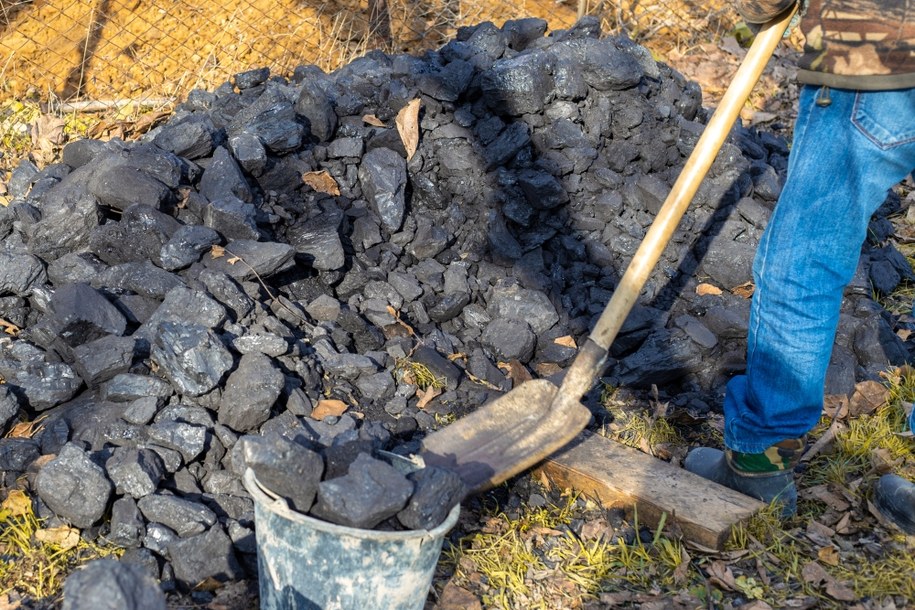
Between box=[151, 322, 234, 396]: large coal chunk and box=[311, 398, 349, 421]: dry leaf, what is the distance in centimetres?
38

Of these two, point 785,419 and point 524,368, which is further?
point 524,368

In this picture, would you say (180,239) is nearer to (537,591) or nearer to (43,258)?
(43,258)

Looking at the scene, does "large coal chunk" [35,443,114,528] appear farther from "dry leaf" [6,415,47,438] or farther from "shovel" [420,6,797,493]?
"shovel" [420,6,797,493]

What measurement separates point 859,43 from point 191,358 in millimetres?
2486

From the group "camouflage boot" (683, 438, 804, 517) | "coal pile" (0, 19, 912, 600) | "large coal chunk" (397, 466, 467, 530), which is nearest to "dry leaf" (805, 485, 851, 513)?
"camouflage boot" (683, 438, 804, 517)

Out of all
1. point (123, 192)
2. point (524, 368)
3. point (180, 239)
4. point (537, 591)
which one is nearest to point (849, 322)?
point (524, 368)

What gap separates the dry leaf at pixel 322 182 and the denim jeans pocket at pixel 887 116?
2.70 metres

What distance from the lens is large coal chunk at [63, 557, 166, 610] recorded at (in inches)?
77.4

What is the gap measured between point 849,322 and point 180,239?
327 centimetres

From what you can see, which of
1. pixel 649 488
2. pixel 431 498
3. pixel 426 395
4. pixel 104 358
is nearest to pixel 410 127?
pixel 426 395

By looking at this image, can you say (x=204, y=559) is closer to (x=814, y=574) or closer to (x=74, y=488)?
(x=74, y=488)

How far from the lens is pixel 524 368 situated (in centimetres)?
419

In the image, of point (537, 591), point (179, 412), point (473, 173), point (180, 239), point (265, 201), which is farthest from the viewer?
point (473, 173)

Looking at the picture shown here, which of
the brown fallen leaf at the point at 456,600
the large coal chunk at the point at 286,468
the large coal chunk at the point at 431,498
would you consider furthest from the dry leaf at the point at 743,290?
the large coal chunk at the point at 286,468
